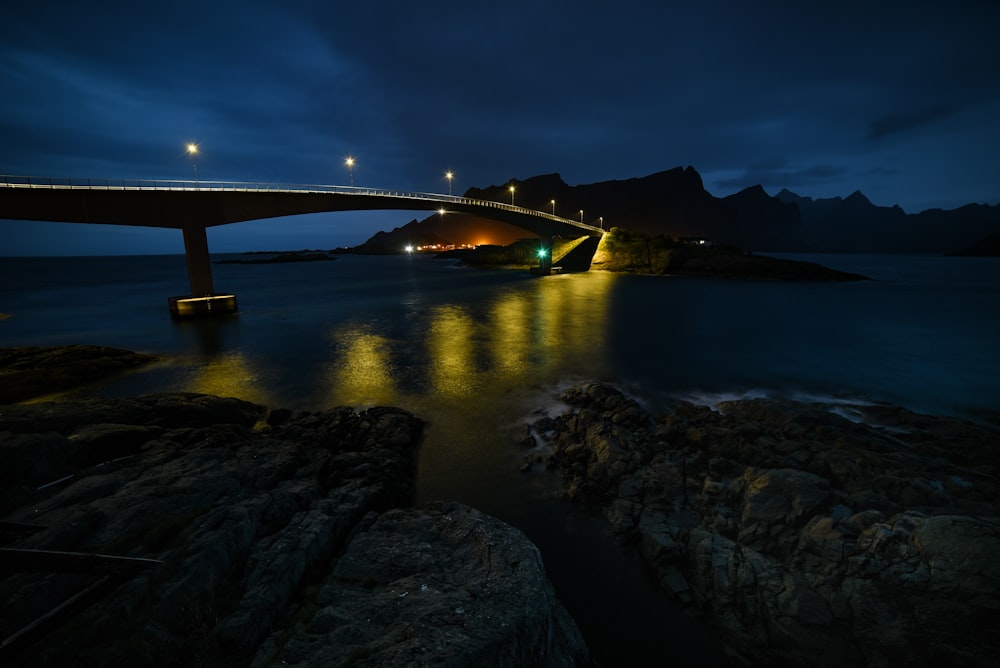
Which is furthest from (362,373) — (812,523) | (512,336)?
(812,523)

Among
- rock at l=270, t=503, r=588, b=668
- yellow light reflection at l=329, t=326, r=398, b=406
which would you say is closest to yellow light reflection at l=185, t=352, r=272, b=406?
yellow light reflection at l=329, t=326, r=398, b=406

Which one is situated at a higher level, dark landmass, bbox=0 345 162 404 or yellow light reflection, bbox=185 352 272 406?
dark landmass, bbox=0 345 162 404

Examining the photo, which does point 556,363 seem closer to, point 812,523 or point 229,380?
point 812,523

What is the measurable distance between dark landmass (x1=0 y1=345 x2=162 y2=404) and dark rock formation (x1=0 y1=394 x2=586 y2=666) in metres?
11.0

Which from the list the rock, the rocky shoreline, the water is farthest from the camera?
the water

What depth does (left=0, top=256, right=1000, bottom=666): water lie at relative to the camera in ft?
22.5

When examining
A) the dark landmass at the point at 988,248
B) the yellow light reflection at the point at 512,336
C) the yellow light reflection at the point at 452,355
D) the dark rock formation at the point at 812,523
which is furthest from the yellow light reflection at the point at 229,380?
the dark landmass at the point at 988,248

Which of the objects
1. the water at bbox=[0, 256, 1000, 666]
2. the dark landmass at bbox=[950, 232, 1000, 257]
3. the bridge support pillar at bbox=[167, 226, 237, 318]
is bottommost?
the water at bbox=[0, 256, 1000, 666]

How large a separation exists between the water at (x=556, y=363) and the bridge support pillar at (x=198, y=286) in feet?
5.96

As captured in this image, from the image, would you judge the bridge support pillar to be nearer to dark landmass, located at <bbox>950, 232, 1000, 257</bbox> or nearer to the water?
the water

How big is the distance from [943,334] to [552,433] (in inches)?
1363

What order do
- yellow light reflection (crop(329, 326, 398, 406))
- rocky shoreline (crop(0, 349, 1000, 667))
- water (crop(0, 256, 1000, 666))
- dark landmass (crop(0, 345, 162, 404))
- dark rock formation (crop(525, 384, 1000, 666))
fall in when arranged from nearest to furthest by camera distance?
rocky shoreline (crop(0, 349, 1000, 667))
dark rock formation (crop(525, 384, 1000, 666))
water (crop(0, 256, 1000, 666))
yellow light reflection (crop(329, 326, 398, 406))
dark landmass (crop(0, 345, 162, 404))

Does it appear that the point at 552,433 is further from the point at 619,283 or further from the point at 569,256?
the point at 569,256

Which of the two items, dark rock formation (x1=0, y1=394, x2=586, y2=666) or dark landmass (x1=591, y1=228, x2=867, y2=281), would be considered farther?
dark landmass (x1=591, y1=228, x2=867, y2=281)
